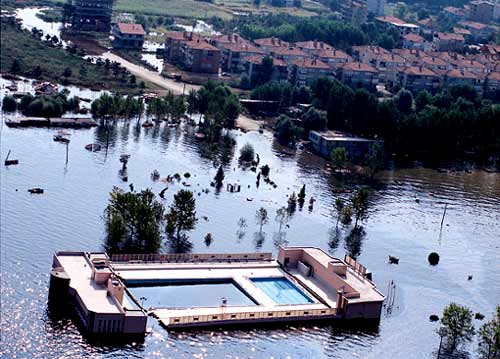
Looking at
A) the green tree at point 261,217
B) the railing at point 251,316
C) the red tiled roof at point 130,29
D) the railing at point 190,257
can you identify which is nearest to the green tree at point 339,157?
the green tree at point 261,217

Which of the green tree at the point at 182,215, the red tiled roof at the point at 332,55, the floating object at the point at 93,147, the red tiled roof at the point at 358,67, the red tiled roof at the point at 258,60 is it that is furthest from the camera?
the red tiled roof at the point at 332,55

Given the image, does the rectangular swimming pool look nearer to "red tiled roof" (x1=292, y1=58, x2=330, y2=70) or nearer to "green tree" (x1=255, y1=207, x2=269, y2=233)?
"green tree" (x1=255, y1=207, x2=269, y2=233)

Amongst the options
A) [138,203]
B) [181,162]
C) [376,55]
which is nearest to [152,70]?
[376,55]

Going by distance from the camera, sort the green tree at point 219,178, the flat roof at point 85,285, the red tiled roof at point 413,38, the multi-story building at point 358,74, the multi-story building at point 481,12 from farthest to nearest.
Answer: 1. the multi-story building at point 481,12
2. the red tiled roof at point 413,38
3. the multi-story building at point 358,74
4. the green tree at point 219,178
5. the flat roof at point 85,285

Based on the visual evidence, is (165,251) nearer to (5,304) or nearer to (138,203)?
(138,203)

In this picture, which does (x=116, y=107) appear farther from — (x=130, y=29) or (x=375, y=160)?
(x=130, y=29)

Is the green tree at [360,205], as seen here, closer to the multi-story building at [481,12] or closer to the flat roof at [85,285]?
the flat roof at [85,285]

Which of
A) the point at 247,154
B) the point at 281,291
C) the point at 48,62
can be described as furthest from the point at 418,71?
the point at 281,291
